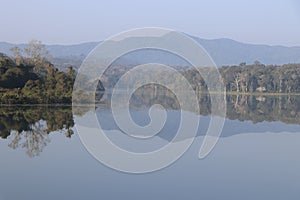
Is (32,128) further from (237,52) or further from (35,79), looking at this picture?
(237,52)

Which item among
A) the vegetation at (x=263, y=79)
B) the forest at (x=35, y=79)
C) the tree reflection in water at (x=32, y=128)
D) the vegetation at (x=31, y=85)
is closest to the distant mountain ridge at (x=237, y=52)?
the vegetation at (x=263, y=79)

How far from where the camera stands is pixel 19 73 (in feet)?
61.4

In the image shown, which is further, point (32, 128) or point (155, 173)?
point (32, 128)

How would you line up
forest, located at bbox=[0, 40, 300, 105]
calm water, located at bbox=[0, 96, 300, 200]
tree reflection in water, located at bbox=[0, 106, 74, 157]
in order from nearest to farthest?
calm water, located at bbox=[0, 96, 300, 200] < tree reflection in water, located at bbox=[0, 106, 74, 157] < forest, located at bbox=[0, 40, 300, 105]

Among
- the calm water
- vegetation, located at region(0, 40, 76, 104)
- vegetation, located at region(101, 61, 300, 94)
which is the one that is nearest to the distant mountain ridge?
vegetation, located at region(101, 61, 300, 94)

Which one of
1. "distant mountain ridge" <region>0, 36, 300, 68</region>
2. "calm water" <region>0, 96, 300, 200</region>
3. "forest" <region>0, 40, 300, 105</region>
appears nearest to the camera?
"calm water" <region>0, 96, 300, 200</region>

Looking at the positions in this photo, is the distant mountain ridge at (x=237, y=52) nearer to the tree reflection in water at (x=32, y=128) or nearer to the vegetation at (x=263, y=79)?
the vegetation at (x=263, y=79)

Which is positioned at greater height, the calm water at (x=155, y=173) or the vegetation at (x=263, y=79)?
the vegetation at (x=263, y=79)

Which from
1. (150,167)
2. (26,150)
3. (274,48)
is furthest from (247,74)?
(274,48)

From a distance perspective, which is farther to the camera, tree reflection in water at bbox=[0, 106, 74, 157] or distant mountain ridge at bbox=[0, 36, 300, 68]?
distant mountain ridge at bbox=[0, 36, 300, 68]

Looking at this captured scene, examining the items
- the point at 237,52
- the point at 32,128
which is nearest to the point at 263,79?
the point at 32,128

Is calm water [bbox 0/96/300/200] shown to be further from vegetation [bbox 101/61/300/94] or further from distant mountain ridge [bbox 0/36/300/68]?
distant mountain ridge [bbox 0/36/300/68]

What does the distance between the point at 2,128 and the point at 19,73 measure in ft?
27.7

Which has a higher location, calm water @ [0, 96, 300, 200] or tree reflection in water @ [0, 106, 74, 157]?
tree reflection in water @ [0, 106, 74, 157]
